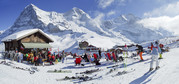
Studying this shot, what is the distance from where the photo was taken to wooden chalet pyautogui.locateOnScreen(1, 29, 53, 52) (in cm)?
Answer: 2341

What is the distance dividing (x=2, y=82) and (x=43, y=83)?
2.67 meters

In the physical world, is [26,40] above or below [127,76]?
above

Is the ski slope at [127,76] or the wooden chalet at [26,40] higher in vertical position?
the wooden chalet at [26,40]

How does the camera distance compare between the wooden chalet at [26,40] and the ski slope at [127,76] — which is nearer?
the ski slope at [127,76]

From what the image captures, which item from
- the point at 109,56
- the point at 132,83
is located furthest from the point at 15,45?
the point at 132,83

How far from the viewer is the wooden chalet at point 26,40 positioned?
2341 cm

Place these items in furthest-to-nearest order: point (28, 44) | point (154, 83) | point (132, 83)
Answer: point (28, 44) < point (132, 83) < point (154, 83)

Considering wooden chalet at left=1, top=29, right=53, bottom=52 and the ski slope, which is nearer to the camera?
the ski slope

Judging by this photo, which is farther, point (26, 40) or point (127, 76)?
point (26, 40)

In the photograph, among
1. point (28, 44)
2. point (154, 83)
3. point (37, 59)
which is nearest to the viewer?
point (154, 83)

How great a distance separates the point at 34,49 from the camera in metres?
25.1

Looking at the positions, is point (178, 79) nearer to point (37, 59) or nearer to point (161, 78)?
point (161, 78)

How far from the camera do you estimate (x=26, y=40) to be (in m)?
24.8

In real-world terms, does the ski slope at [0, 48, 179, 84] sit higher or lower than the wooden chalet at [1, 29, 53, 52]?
lower
